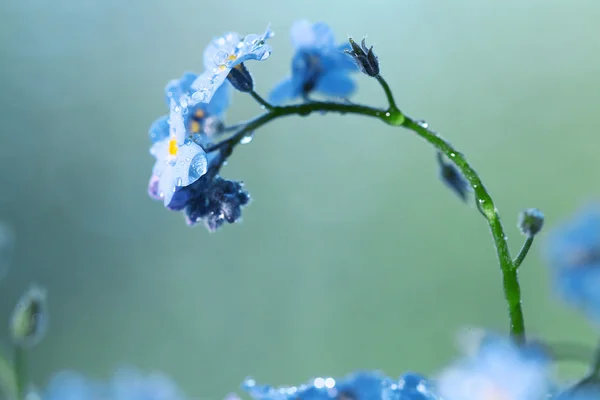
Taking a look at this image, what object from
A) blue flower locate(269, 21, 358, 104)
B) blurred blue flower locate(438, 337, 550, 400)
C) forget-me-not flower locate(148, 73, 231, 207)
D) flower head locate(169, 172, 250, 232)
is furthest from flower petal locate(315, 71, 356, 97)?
blurred blue flower locate(438, 337, 550, 400)

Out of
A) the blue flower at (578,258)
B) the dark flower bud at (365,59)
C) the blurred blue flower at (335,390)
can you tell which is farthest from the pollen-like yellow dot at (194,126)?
the blue flower at (578,258)

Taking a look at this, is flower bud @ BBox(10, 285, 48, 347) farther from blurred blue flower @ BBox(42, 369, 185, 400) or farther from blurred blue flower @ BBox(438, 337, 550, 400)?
blurred blue flower @ BBox(438, 337, 550, 400)

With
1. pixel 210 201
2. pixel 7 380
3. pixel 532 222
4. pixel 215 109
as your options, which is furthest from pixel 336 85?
pixel 7 380

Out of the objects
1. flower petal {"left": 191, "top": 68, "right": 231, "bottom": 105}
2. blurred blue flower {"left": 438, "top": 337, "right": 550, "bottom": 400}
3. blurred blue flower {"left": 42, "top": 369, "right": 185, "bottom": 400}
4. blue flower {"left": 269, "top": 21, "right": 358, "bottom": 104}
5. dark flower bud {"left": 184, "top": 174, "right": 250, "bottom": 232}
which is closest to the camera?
blurred blue flower {"left": 438, "top": 337, "right": 550, "bottom": 400}

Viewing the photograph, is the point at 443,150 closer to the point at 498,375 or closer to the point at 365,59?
the point at 365,59

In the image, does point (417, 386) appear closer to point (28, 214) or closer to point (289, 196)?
point (289, 196)

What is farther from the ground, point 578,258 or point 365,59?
point 365,59

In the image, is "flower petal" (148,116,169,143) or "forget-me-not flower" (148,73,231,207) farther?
"flower petal" (148,116,169,143)
